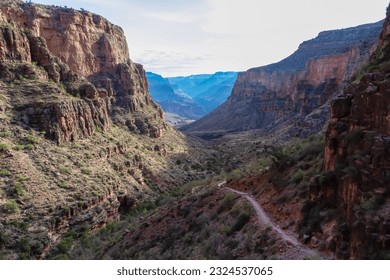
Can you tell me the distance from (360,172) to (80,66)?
59948mm

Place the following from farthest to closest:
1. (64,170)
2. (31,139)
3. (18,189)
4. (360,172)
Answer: (31,139) → (64,170) → (18,189) → (360,172)

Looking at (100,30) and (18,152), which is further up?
(100,30)

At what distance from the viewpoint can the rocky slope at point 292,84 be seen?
8857 cm

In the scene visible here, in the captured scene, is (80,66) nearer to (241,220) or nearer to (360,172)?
(241,220)

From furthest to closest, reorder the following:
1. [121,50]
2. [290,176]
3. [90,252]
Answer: [121,50]
[90,252]
[290,176]

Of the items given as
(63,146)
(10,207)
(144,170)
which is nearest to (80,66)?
(144,170)

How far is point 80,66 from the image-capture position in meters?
65.6

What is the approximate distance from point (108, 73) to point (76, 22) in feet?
37.3

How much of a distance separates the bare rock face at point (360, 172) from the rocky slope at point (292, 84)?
198ft

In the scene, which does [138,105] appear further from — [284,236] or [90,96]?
[284,236]

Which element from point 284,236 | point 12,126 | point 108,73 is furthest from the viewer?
point 108,73

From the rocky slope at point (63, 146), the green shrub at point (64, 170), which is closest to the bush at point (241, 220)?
the rocky slope at point (63, 146)

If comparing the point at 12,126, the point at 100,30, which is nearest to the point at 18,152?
the point at 12,126

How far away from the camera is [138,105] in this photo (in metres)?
75.2
